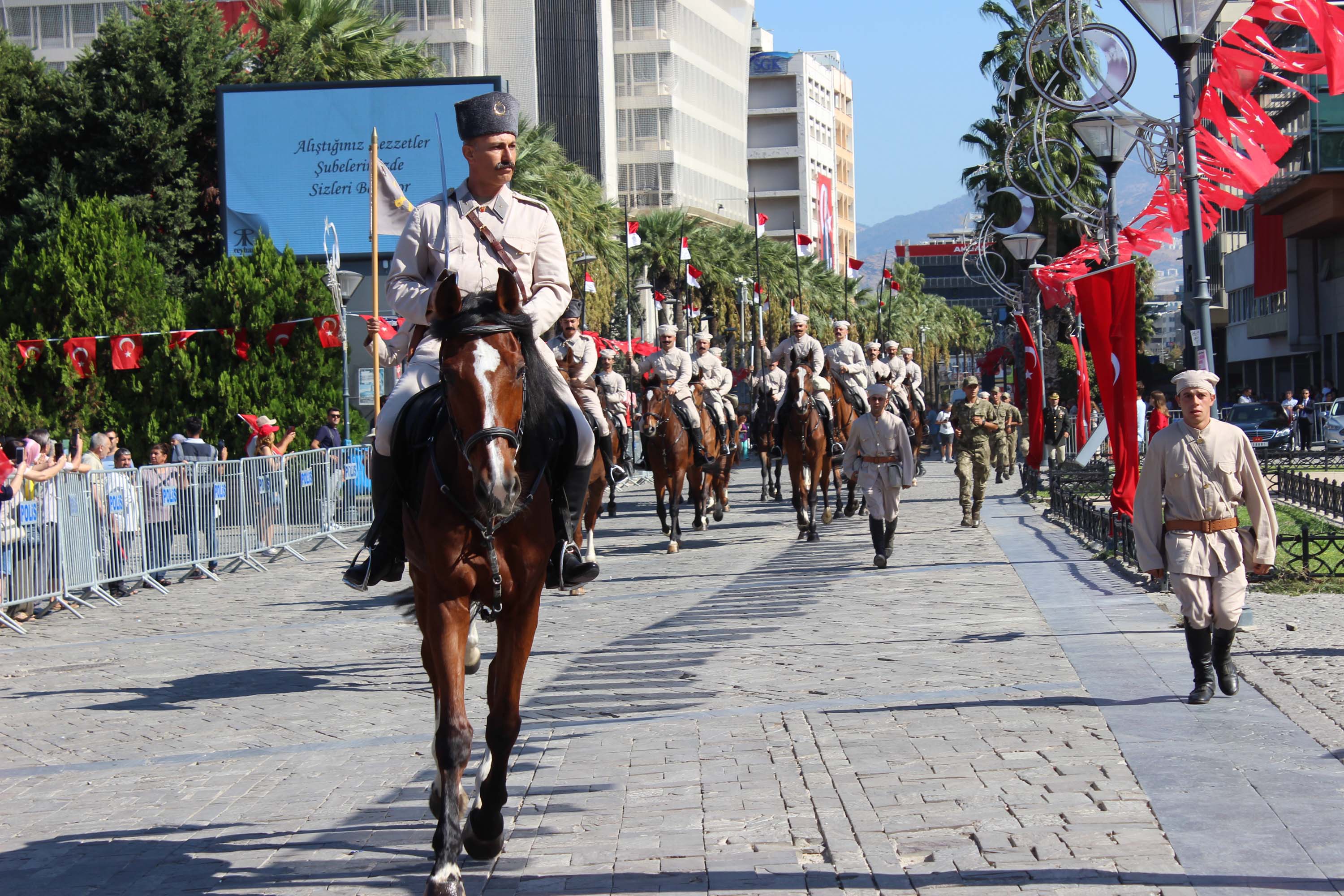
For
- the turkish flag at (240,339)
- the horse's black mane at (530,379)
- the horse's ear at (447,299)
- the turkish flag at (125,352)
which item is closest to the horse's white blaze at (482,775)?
the horse's black mane at (530,379)

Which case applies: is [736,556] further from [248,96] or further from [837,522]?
[248,96]

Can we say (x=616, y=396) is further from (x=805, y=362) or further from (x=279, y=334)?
(x=279, y=334)

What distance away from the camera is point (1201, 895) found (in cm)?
502

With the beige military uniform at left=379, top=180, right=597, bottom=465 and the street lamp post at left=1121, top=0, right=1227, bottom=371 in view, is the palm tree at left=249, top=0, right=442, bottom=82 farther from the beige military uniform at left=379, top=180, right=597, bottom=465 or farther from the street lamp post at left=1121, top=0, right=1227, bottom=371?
the beige military uniform at left=379, top=180, right=597, bottom=465

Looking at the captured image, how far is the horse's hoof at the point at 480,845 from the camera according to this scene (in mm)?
5863

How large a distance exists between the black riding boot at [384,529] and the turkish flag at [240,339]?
25301 millimetres

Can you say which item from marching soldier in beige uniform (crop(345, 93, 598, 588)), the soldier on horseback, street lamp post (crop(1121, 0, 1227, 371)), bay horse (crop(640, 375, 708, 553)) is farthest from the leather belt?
the soldier on horseback

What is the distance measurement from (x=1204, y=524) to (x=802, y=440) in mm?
11808

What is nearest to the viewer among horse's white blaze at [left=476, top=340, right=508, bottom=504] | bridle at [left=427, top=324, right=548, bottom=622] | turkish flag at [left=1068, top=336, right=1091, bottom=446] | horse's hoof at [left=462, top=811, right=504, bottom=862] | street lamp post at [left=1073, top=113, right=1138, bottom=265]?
horse's white blaze at [left=476, top=340, right=508, bottom=504]

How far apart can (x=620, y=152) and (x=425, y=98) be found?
5188 cm

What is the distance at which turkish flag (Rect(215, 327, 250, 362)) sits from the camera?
31078 millimetres

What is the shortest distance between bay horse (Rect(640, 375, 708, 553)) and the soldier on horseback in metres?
1.24

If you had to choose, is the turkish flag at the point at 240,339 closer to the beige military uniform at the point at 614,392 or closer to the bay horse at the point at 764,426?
the bay horse at the point at 764,426

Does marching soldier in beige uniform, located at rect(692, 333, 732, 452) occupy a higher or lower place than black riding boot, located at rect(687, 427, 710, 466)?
higher
